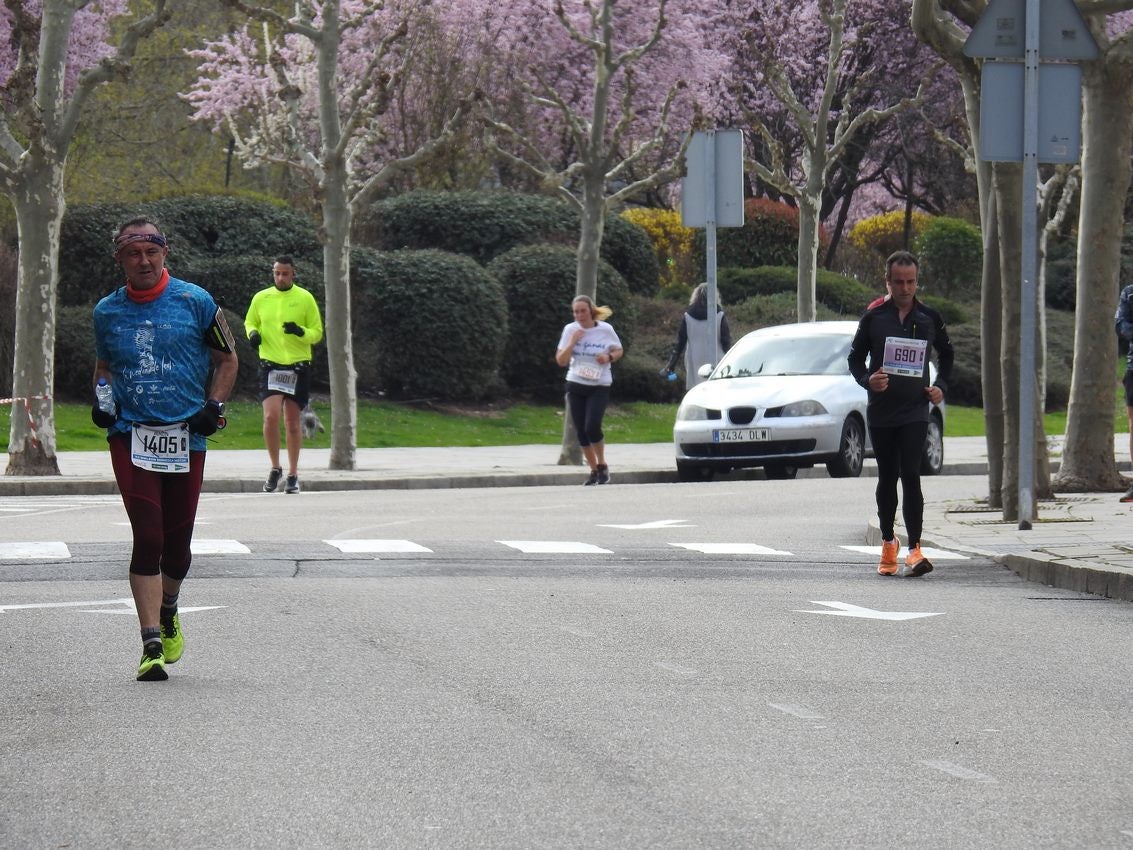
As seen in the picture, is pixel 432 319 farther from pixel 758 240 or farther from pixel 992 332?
pixel 992 332

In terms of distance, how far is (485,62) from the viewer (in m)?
42.8

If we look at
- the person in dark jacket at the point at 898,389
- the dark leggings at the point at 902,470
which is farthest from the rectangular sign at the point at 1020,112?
the dark leggings at the point at 902,470

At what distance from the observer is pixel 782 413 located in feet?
69.1

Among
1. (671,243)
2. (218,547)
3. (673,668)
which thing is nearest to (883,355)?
(218,547)

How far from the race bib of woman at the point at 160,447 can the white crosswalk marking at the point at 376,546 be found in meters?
4.94

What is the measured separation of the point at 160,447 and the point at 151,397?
0.19 meters

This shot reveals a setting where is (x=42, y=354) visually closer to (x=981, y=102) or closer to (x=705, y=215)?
(x=705, y=215)

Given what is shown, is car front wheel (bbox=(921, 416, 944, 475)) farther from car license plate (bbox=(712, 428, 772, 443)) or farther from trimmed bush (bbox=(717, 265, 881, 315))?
trimmed bush (bbox=(717, 265, 881, 315))

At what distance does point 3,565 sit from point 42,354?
8.20 m

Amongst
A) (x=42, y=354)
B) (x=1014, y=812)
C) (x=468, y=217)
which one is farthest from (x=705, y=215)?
(x=1014, y=812)

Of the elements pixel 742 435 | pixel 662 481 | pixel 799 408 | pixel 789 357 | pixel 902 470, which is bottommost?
pixel 662 481

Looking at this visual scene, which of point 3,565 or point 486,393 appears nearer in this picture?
point 3,565

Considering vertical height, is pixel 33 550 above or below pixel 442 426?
below

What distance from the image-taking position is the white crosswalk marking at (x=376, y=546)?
13.5 meters
